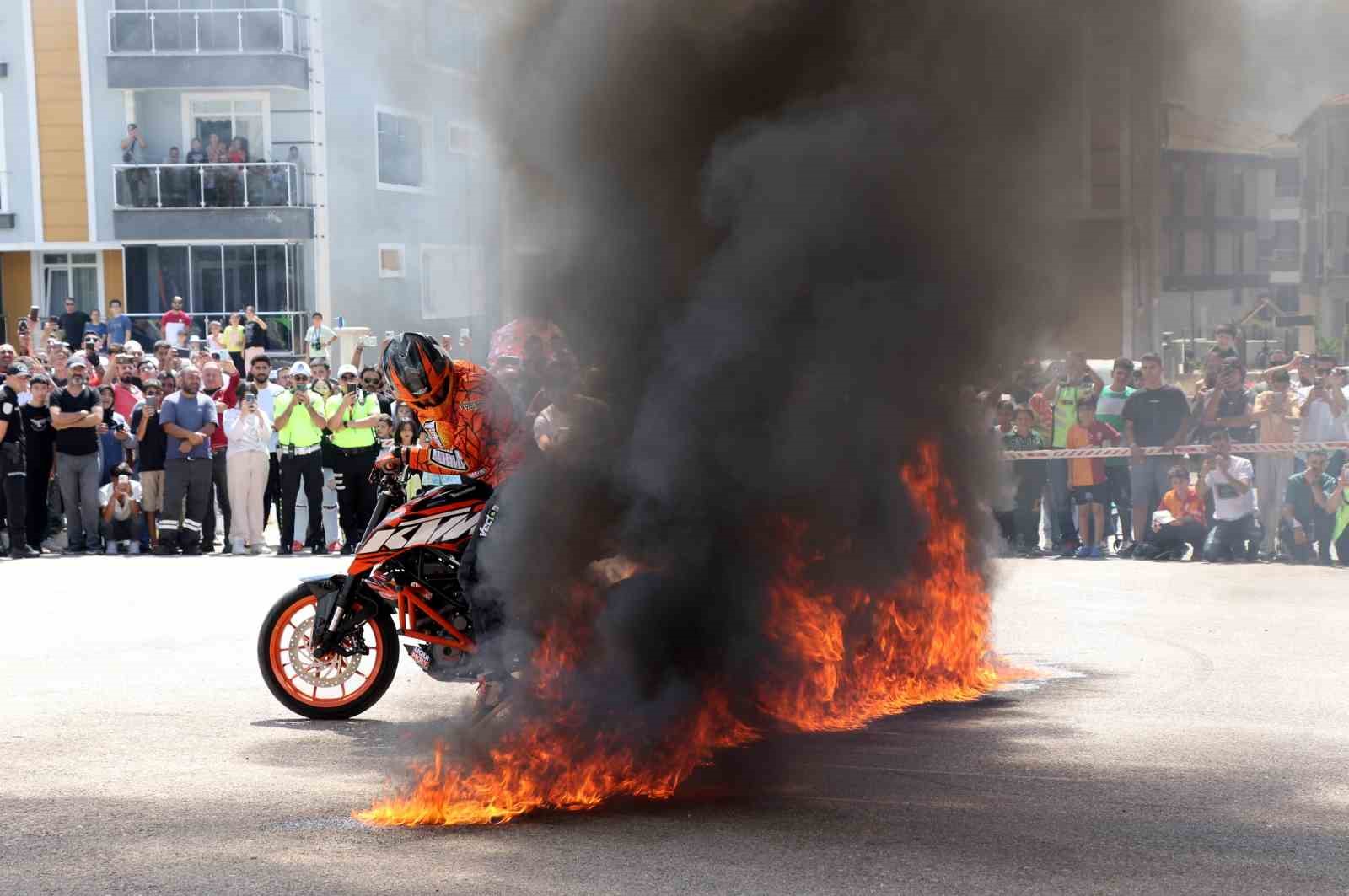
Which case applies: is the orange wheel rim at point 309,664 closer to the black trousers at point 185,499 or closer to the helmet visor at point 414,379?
the helmet visor at point 414,379

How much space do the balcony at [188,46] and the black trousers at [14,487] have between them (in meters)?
16.5

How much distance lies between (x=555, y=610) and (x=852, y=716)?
1947 mm

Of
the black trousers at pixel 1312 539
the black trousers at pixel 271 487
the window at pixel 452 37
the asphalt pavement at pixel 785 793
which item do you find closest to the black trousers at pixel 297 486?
the black trousers at pixel 271 487

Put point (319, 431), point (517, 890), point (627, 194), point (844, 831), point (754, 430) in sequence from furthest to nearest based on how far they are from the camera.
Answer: point (319, 431) → point (627, 194) → point (754, 430) → point (844, 831) → point (517, 890)

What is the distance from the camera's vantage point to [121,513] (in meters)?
16.2

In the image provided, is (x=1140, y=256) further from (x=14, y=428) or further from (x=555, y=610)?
(x=14, y=428)

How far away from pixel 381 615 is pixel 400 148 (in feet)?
15.5

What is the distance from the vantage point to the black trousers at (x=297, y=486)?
1582 cm

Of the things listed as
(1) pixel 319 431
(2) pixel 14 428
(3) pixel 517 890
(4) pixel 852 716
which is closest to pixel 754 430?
(4) pixel 852 716

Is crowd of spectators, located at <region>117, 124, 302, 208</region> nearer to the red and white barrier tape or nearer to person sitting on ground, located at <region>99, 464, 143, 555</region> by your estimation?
person sitting on ground, located at <region>99, 464, 143, 555</region>

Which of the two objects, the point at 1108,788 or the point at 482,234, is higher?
the point at 482,234

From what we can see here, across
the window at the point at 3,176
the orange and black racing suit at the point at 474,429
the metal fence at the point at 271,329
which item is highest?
the window at the point at 3,176

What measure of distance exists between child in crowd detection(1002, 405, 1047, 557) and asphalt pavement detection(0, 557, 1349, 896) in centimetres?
486

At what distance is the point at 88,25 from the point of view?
33.5 m
